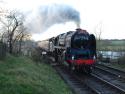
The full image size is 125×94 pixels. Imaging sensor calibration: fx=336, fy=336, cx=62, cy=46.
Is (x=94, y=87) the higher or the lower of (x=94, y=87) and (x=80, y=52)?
the lower

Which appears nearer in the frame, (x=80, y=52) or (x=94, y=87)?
(x=94, y=87)

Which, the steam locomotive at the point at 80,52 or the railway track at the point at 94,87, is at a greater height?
the steam locomotive at the point at 80,52

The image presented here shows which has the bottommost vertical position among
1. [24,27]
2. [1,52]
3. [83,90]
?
[83,90]

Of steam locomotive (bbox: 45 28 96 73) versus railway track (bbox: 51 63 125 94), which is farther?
steam locomotive (bbox: 45 28 96 73)

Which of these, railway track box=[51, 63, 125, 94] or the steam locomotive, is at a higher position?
the steam locomotive

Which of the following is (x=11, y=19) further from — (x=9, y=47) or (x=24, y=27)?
(x=9, y=47)

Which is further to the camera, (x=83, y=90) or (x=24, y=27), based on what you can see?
(x=24, y=27)

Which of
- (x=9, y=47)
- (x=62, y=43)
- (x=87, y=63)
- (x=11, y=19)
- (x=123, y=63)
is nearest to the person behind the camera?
(x=87, y=63)

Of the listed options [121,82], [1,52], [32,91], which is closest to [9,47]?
[1,52]

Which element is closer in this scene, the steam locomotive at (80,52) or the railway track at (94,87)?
the railway track at (94,87)

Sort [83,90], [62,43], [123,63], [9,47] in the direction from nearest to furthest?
[83,90]
[62,43]
[123,63]
[9,47]

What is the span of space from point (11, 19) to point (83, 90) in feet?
95.4

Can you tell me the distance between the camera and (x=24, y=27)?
48.9m

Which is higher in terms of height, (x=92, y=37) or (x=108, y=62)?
(x=92, y=37)
